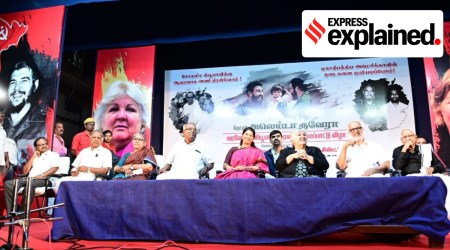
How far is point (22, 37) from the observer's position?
4723 mm

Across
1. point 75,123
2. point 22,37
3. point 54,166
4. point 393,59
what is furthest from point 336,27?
point 75,123

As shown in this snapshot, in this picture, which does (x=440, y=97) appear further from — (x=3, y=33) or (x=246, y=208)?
(x=3, y=33)

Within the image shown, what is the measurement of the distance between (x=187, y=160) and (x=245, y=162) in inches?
32.5

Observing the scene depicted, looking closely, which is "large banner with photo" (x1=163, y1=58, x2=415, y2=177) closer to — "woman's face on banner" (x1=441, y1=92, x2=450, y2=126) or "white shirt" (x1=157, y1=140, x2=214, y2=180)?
"woman's face on banner" (x1=441, y1=92, x2=450, y2=126)

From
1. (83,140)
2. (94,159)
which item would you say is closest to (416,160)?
(94,159)

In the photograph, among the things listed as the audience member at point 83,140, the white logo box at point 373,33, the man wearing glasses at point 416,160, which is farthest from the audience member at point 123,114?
the man wearing glasses at point 416,160

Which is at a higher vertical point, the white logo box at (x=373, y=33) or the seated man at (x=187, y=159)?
the white logo box at (x=373, y=33)

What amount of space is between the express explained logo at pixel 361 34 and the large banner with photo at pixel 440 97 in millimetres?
595

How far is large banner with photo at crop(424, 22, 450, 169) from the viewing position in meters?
4.35

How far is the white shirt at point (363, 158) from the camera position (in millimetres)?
3758

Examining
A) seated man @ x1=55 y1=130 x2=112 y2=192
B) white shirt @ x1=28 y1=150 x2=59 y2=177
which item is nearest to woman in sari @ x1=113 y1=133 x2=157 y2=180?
seated man @ x1=55 y1=130 x2=112 y2=192

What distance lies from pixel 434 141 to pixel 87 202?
391cm

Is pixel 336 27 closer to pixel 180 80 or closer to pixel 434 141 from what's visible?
pixel 434 141

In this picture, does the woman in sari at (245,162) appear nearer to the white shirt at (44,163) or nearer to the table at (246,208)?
the table at (246,208)
